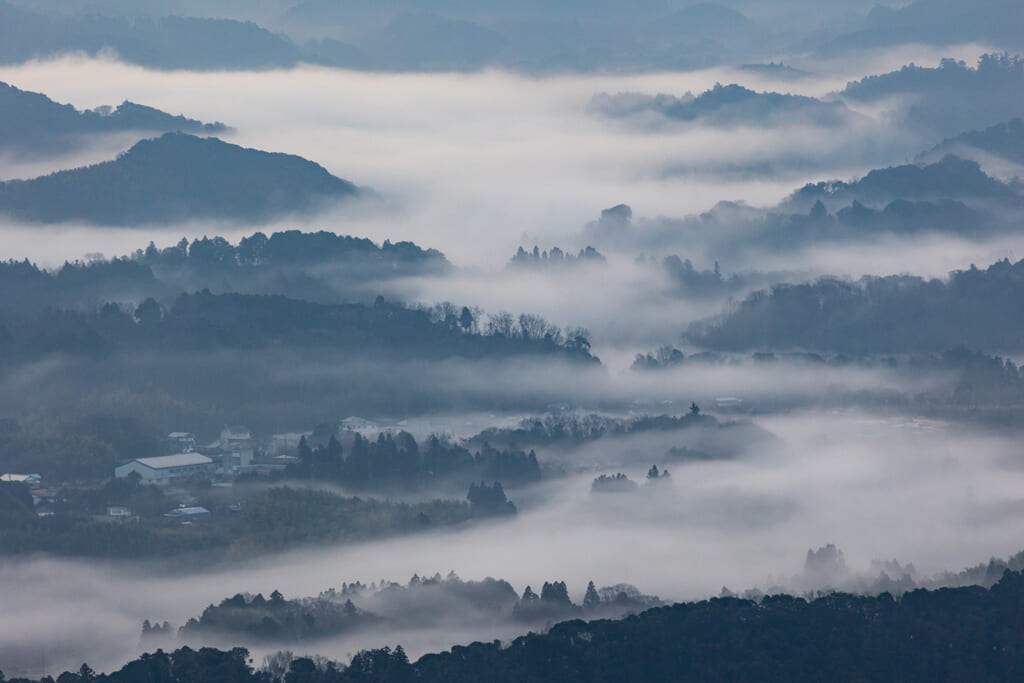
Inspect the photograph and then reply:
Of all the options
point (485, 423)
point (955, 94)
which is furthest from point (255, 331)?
point (955, 94)

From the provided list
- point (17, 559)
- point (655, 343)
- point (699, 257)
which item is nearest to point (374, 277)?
point (655, 343)

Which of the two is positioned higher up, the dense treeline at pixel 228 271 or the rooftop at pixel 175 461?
the dense treeline at pixel 228 271

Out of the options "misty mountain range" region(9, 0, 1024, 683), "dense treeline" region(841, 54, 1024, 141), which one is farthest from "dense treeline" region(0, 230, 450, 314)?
"dense treeline" region(841, 54, 1024, 141)

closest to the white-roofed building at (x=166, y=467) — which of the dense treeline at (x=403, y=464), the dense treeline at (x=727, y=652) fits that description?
the dense treeline at (x=403, y=464)

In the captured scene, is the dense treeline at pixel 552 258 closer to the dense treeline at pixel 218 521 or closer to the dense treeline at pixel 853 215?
the dense treeline at pixel 853 215

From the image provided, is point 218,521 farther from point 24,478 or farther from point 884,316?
point 884,316
